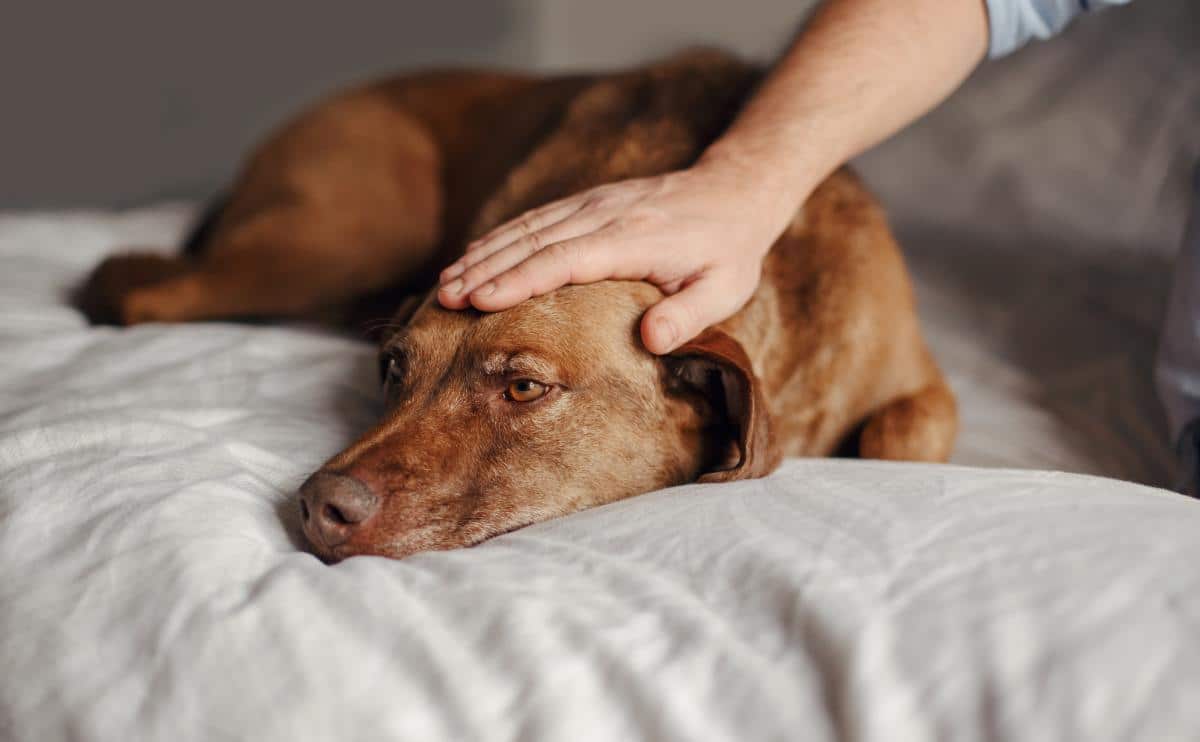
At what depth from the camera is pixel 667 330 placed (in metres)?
1.78

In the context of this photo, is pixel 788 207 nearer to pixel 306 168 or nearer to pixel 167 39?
pixel 306 168

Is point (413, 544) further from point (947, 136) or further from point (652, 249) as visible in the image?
point (947, 136)

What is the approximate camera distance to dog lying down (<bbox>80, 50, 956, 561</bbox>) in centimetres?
171

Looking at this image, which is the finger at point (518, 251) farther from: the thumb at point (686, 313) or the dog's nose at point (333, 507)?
the dog's nose at point (333, 507)

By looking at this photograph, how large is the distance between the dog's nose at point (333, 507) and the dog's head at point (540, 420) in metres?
0.02

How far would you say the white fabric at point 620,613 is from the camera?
1.04 m

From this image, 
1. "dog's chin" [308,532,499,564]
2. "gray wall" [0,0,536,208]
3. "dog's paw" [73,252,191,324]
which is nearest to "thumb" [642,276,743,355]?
"dog's chin" [308,532,499,564]

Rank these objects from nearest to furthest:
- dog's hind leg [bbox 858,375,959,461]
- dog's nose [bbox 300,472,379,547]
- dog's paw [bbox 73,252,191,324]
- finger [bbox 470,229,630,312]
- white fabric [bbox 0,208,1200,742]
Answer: white fabric [bbox 0,208,1200,742]
dog's nose [bbox 300,472,379,547]
finger [bbox 470,229,630,312]
dog's hind leg [bbox 858,375,959,461]
dog's paw [bbox 73,252,191,324]

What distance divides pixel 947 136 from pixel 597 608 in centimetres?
274

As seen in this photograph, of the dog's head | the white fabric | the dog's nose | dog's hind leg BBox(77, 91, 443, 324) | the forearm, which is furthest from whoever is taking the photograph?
dog's hind leg BBox(77, 91, 443, 324)

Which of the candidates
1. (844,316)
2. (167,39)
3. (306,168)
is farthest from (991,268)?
(167,39)

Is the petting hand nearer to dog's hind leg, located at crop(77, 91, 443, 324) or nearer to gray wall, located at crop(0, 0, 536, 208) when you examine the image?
dog's hind leg, located at crop(77, 91, 443, 324)

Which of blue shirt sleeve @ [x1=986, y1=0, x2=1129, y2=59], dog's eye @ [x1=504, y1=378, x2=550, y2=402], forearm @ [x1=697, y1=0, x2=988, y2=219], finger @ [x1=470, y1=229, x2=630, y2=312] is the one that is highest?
blue shirt sleeve @ [x1=986, y1=0, x2=1129, y2=59]

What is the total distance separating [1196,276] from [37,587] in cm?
196
